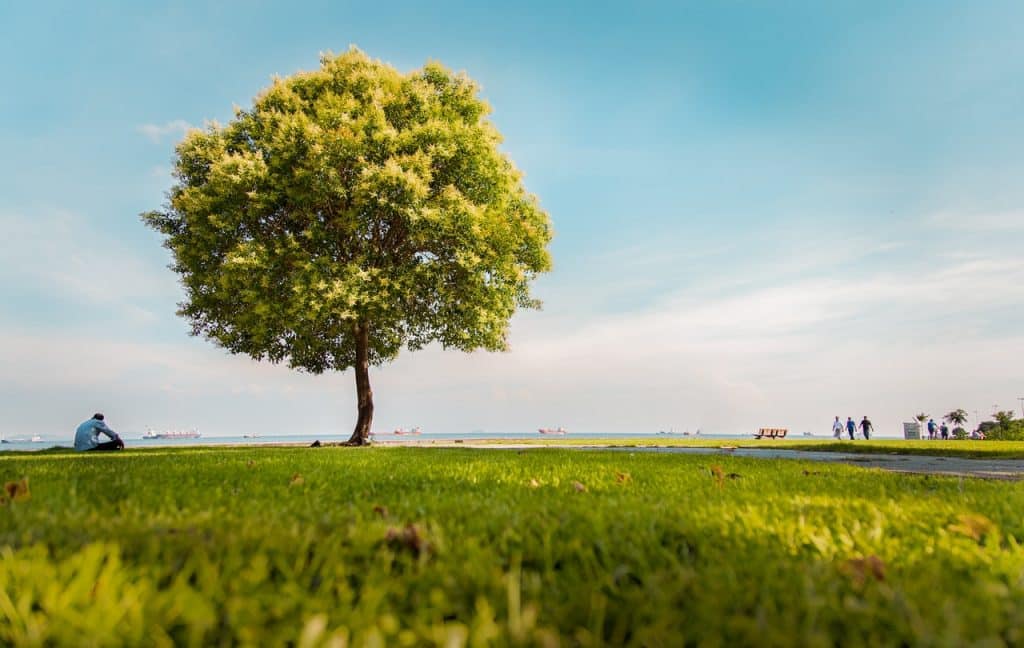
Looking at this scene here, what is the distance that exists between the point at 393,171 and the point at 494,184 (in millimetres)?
4798

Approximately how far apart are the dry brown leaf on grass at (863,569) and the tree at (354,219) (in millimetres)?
17023

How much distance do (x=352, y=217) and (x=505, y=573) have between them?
1888 cm

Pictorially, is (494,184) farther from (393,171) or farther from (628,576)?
(628,576)

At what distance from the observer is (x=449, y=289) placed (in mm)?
20391

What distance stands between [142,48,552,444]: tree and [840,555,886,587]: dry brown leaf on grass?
55.8ft

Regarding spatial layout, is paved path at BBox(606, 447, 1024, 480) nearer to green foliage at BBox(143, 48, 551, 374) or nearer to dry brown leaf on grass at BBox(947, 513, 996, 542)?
dry brown leaf on grass at BBox(947, 513, 996, 542)

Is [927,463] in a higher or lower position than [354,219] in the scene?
lower

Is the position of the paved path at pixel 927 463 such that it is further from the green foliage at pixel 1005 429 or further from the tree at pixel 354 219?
the green foliage at pixel 1005 429

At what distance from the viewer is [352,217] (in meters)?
19.4

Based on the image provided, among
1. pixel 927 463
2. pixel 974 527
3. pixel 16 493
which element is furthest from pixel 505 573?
pixel 927 463

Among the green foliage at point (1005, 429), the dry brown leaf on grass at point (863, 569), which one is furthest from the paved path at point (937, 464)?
the green foliage at point (1005, 429)

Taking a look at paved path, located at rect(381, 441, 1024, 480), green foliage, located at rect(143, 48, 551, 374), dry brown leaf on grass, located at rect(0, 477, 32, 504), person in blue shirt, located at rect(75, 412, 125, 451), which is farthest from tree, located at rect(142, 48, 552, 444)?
dry brown leaf on grass, located at rect(0, 477, 32, 504)

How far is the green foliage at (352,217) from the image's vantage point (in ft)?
60.2

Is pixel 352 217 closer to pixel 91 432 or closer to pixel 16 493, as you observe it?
pixel 91 432
